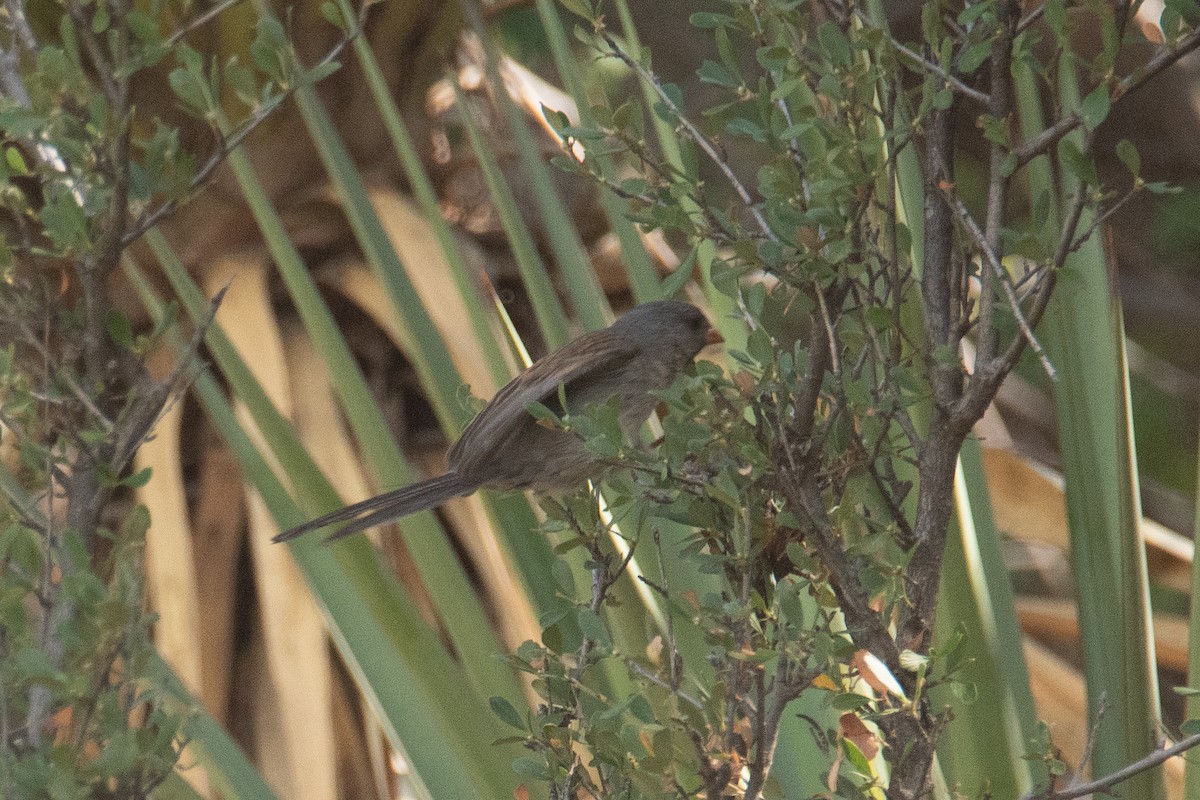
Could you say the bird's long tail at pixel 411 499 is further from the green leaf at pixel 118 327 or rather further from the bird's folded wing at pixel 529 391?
the green leaf at pixel 118 327

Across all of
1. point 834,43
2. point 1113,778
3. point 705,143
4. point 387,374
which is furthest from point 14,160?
point 387,374

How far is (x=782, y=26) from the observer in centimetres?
111

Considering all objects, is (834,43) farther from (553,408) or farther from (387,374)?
(387,374)

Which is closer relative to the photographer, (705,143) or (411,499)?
(705,143)

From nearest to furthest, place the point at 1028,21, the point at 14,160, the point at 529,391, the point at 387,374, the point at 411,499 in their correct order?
the point at 1028,21, the point at 14,160, the point at 529,391, the point at 411,499, the point at 387,374

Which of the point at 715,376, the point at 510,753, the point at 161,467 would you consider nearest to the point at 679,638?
the point at 510,753

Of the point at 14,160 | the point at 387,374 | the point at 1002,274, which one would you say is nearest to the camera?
the point at 1002,274

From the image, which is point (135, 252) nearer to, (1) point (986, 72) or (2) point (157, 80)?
(2) point (157, 80)

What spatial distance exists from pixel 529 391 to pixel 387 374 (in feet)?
5.09

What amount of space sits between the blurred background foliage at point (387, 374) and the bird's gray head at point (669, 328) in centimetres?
19

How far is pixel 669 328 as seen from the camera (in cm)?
208

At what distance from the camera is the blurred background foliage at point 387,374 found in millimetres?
2047

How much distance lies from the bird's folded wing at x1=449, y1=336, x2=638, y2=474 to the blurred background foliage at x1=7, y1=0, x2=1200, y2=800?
36 centimetres

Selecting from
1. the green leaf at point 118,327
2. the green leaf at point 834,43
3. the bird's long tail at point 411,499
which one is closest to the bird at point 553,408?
the bird's long tail at point 411,499
